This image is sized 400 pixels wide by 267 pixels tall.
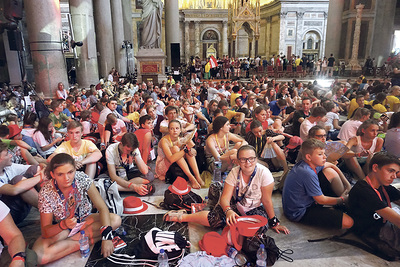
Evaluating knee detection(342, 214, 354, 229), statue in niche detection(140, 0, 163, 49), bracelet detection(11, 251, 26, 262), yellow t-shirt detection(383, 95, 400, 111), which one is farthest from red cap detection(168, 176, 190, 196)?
statue in niche detection(140, 0, 163, 49)

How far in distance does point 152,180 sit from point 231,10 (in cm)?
2677

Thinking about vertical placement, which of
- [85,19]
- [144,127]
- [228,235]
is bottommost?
[228,235]

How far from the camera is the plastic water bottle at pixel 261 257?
271 cm

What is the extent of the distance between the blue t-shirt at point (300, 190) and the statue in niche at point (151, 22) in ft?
44.8

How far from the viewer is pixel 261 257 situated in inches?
108

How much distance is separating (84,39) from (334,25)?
17925 mm

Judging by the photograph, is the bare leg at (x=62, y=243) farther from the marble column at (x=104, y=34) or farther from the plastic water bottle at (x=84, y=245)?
the marble column at (x=104, y=34)

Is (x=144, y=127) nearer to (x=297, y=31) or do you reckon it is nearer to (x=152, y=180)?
(x=152, y=180)

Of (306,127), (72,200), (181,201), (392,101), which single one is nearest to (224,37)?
(392,101)

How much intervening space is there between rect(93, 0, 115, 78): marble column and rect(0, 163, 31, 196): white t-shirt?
14622 mm

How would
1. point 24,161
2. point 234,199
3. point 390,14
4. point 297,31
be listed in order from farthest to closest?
point 297,31
point 390,14
point 24,161
point 234,199

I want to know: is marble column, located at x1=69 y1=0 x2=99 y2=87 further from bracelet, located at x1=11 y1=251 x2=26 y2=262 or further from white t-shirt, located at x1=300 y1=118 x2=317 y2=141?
bracelet, located at x1=11 y1=251 x2=26 y2=262

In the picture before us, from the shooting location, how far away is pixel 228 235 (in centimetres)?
298

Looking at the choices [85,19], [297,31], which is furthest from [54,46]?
[297,31]
